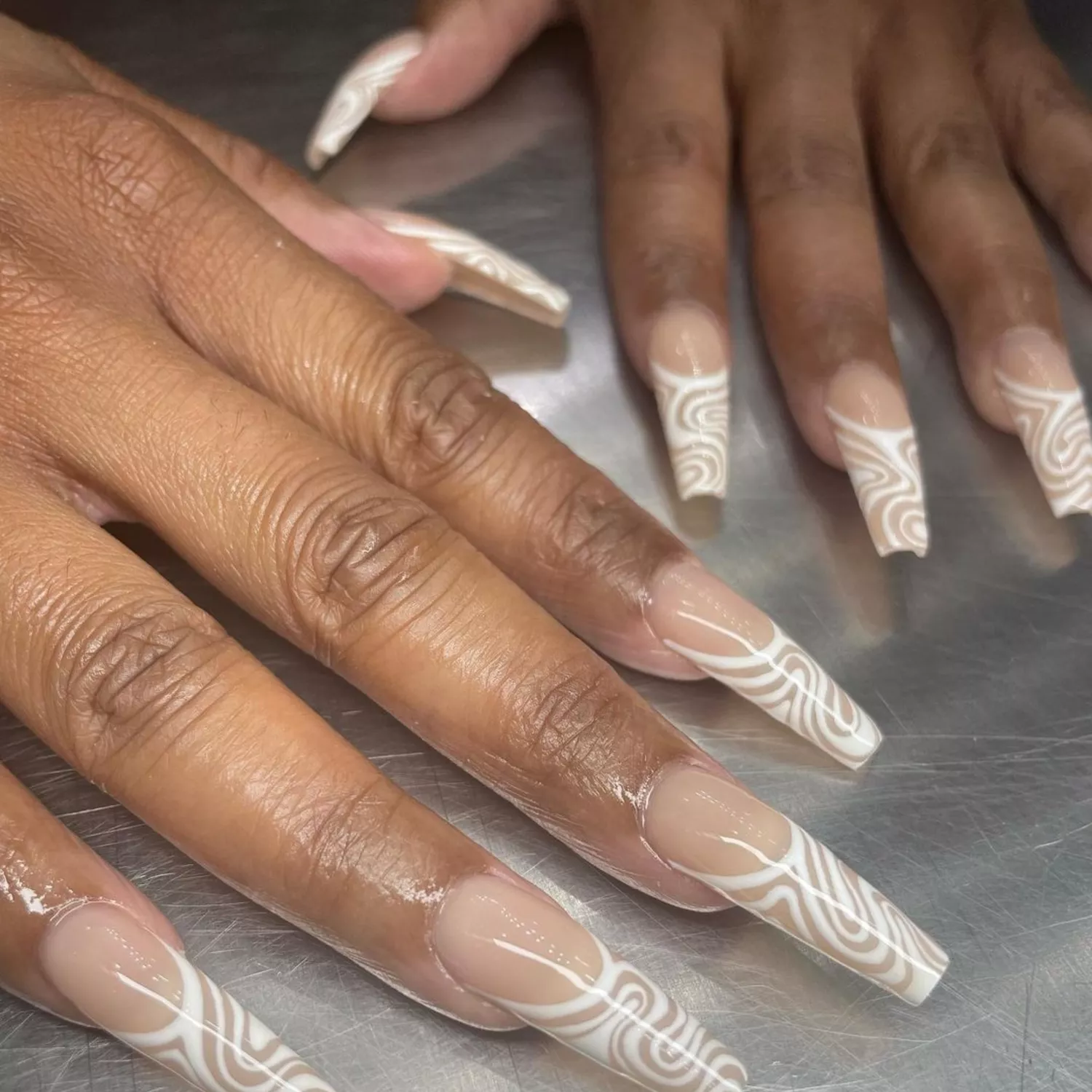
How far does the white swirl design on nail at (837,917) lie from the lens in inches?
19.5

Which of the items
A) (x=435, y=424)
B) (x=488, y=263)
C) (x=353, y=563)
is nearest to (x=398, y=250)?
(x=488, y=263)

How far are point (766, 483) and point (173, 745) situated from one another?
386mm

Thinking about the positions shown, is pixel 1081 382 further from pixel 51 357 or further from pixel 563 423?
pixel 51 357

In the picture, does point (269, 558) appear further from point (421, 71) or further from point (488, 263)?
point (421, 71)

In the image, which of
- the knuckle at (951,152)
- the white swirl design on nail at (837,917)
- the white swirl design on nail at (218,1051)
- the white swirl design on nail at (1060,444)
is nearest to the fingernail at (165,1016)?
the white swirl design on nail at (218,1051)

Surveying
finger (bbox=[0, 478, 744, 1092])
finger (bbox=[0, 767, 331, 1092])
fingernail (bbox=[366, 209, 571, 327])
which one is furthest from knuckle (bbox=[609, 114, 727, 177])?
finger (bbox=[0, 767, 331, 1092])

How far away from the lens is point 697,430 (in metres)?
0.65

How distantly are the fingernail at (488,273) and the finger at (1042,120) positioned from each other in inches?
14.7

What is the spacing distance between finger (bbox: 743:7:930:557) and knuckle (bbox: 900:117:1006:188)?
0.04m

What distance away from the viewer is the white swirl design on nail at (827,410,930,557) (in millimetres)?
627

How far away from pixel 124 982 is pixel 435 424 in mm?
337

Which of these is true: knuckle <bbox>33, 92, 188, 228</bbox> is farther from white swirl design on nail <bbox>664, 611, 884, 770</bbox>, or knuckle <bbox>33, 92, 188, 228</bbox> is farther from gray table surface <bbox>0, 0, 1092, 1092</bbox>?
white swirl design on nail <bbox>664, 611, 884, 770</bbox>

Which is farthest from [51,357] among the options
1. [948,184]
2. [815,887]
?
[948,184]

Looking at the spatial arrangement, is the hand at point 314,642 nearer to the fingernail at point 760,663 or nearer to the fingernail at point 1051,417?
the fingernail at point 760,663
